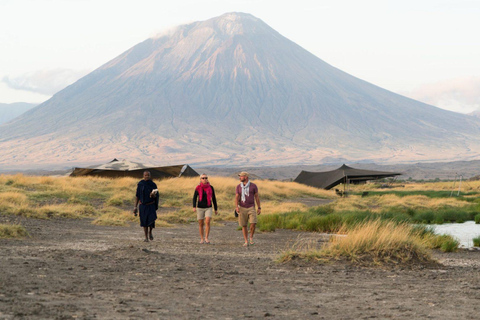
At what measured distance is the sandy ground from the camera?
644 cm

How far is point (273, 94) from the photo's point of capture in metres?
195

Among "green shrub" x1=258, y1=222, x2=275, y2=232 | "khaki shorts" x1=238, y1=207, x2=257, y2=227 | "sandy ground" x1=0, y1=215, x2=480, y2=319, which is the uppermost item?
"khaki shorts" x1=238, y1=207, x2=257, y2=227

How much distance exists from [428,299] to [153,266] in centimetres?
405

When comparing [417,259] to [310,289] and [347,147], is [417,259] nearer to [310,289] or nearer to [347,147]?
[310,289]

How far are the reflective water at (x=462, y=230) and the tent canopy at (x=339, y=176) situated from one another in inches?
768

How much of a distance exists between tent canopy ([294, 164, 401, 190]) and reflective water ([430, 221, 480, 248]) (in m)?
19.5

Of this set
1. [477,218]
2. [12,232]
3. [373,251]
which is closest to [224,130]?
[477,218]

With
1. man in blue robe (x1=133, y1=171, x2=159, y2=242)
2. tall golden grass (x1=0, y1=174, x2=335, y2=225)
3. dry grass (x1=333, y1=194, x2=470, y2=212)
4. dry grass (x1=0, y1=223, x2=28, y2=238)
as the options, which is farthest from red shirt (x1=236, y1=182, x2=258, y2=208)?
dry grass (x1=333, y1=194, x2=470, y2=212)

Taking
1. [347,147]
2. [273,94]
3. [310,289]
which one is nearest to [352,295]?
[310,289]

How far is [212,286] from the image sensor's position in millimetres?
A: 7996

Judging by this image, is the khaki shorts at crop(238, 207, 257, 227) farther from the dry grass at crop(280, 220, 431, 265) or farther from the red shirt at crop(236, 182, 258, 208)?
the dry grass at crop(280, 220, 431, 265)

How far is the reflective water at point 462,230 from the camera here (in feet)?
57.2

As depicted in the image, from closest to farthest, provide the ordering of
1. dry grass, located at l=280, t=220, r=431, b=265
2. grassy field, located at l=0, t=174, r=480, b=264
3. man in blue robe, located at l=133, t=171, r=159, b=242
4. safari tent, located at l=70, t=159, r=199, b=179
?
dry grass, located at l=280, t=220, r=431, b=265
grassy field, located at l=0, t=174, r=480, b=264
man in blue robe, located at l=133, t=171, r=159, b=242
safari tent, located at l=70, t=159, r=199, b=179

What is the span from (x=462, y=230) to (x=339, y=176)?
2495 centimetres
